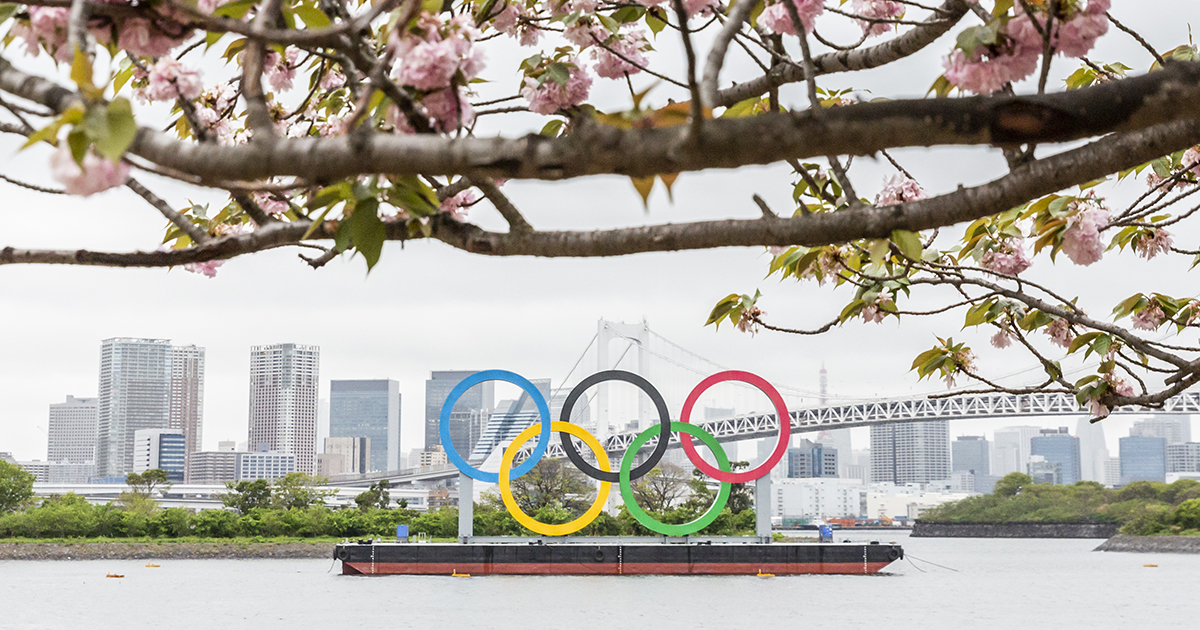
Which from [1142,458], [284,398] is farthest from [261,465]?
[1142,458]

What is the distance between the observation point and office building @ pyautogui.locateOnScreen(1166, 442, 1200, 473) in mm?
104669

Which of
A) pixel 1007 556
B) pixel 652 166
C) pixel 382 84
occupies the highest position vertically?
pixel 382 84

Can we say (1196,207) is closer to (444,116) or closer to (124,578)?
(444,116)

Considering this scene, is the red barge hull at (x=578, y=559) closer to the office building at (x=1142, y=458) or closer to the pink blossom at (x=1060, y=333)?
the pink blossom at (x=1060, y=333)

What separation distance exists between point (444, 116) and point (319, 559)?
101ft

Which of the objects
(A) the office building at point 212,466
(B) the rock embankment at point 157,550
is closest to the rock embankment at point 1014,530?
(B) the rock embankment at point 157,550

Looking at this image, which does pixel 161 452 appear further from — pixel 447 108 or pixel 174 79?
pixel 447 108

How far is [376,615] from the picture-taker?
1470 centimetres

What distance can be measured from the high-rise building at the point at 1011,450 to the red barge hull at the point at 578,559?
108448 mm

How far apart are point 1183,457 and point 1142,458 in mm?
3766

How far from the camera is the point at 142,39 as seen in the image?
112 centimetres

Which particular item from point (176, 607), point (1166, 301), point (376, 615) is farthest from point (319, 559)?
point (1166, 301)

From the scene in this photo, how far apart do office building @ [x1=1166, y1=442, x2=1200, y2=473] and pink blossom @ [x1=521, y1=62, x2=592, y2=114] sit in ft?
387

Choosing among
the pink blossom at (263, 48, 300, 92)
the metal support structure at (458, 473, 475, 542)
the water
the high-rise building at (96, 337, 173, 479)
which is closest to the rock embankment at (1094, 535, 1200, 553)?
the water
